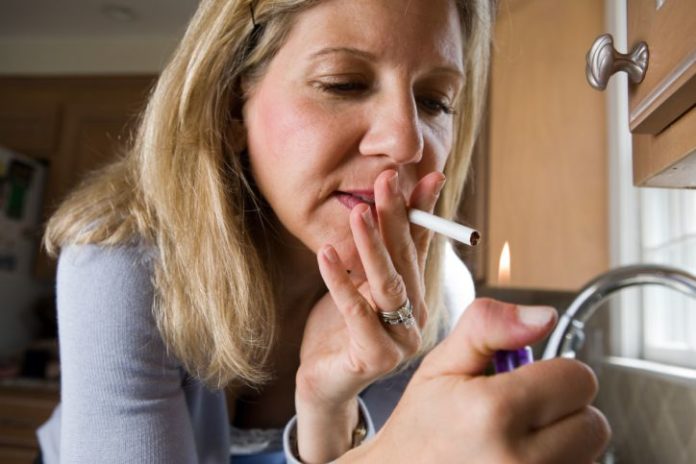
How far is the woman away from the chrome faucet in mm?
231

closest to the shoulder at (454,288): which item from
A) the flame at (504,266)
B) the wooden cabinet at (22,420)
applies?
the flame at (504,266)

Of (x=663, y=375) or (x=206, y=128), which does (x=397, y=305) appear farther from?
(x=663, y=375)

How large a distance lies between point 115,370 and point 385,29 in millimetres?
508

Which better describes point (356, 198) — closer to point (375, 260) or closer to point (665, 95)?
point (375, 260)

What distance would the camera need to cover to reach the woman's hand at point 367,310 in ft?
1.53

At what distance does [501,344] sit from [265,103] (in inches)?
19.6

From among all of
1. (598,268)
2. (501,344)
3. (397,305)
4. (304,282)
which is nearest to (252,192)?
(304,282)

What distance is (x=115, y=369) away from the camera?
67cm

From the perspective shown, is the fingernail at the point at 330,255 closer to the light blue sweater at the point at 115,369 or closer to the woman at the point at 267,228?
Answer: the woman at the point at 267,228

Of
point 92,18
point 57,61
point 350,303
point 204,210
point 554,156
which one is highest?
point 92,18

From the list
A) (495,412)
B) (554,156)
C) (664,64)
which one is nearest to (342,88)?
(664,64)

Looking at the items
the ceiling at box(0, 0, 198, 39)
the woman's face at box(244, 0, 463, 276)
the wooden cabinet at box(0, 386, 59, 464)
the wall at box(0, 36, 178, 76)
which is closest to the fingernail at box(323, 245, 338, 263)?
the woman's face at box(244, 0, 463, 276)

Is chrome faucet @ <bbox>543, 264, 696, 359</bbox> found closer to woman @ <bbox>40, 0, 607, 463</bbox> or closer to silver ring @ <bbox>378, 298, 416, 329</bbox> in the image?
woman @ <bbox>40, 0, 607, 463</bbox>

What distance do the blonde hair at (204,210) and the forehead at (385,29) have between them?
2.0 inches
